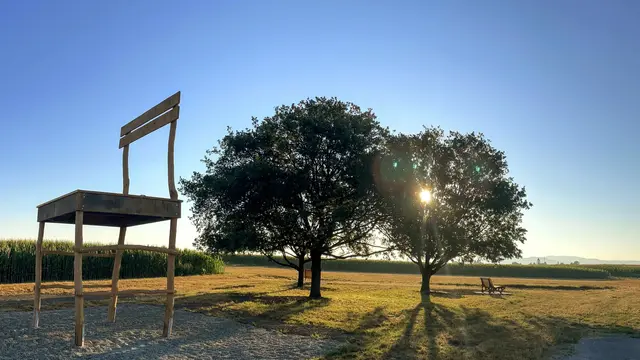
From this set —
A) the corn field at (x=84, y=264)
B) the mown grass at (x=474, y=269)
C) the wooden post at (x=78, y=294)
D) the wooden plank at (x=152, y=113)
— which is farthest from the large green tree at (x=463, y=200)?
the mown grass at (x=474, y=269)

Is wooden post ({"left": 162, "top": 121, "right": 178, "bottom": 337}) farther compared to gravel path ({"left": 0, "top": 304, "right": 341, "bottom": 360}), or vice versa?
wooden post ({"left": 162, "top": 121, "right": 178, "bottom": 337})

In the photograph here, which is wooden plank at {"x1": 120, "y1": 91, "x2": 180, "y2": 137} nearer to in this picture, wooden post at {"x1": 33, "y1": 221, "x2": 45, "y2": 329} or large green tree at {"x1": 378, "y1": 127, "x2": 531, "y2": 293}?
wooden post at {"x1": 33, "y1": 221, "x2": 45, "y2": 329}

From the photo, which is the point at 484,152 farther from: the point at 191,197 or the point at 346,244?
the point at 191,197

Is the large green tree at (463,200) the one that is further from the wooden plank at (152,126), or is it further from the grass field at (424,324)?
the wooden plank at (152,126)

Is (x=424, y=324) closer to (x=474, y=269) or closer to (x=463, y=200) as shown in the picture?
(x=463, y=200)

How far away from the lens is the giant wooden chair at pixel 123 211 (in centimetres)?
866

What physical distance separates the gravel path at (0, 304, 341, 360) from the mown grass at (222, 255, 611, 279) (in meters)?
58.6

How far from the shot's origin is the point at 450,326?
44.7ft

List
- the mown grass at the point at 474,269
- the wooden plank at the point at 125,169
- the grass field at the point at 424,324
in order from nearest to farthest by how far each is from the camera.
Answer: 1. the grass field at the point at 424,324
2. the wooden plank at the point at 125,169
3. the mown grass at the point at 474,269

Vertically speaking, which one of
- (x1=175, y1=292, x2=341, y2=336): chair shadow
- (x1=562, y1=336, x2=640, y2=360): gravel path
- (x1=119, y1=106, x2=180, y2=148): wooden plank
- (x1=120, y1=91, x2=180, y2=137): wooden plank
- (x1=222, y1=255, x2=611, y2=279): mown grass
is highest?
(x1=120, y1=91, x2=180, y2=137): wooden plank

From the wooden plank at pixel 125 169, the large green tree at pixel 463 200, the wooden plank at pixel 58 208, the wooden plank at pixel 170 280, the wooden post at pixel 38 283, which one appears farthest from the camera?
the large green tree at pixel 463 200

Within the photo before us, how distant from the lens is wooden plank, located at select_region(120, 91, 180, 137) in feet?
33.5

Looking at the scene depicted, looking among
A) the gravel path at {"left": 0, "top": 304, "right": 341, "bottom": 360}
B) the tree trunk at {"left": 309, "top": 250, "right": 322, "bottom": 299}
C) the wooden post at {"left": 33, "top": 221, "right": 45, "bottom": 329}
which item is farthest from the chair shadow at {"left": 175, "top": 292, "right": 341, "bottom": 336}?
the wooden post at {"left": 33, "top": 221, "right": 45, "bottom": 329}

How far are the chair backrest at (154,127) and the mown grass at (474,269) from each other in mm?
59199
